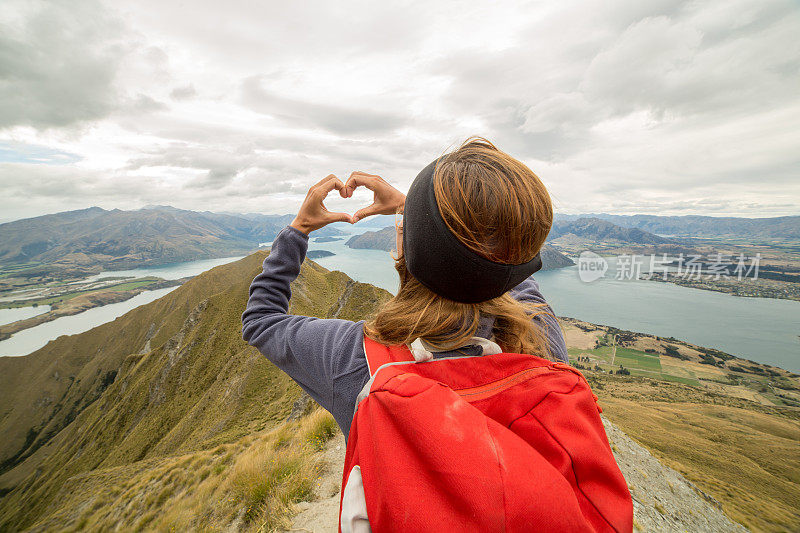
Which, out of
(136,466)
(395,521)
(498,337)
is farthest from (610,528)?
(136,466)

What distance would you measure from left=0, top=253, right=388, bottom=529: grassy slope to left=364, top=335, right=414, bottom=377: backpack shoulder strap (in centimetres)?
1317

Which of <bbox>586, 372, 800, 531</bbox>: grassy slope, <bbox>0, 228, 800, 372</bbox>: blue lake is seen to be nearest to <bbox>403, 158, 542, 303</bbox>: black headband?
<bbox>586, 372, 800, 531</bbox>: grassy slope

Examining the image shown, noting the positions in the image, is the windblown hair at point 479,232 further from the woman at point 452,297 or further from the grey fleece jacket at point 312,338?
the grey fleece jacket at point 312,338

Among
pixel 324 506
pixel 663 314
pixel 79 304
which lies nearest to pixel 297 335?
pixel 324 506

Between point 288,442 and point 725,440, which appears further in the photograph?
point 725,440

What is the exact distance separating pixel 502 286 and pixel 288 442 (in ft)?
26.5

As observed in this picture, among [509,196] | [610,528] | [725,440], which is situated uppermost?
[509,196]

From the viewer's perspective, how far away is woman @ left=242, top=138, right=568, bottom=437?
131cm

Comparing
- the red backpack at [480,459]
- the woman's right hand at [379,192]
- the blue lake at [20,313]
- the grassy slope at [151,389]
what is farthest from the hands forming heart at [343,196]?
the blue lake at [20,313]

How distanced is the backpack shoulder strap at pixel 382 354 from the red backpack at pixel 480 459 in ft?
0.21

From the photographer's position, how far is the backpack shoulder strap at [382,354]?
4.39 feet

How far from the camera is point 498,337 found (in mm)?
1681

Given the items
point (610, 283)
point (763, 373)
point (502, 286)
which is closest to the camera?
point (502, 286)

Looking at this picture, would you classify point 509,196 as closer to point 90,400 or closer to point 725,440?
point 725,440
